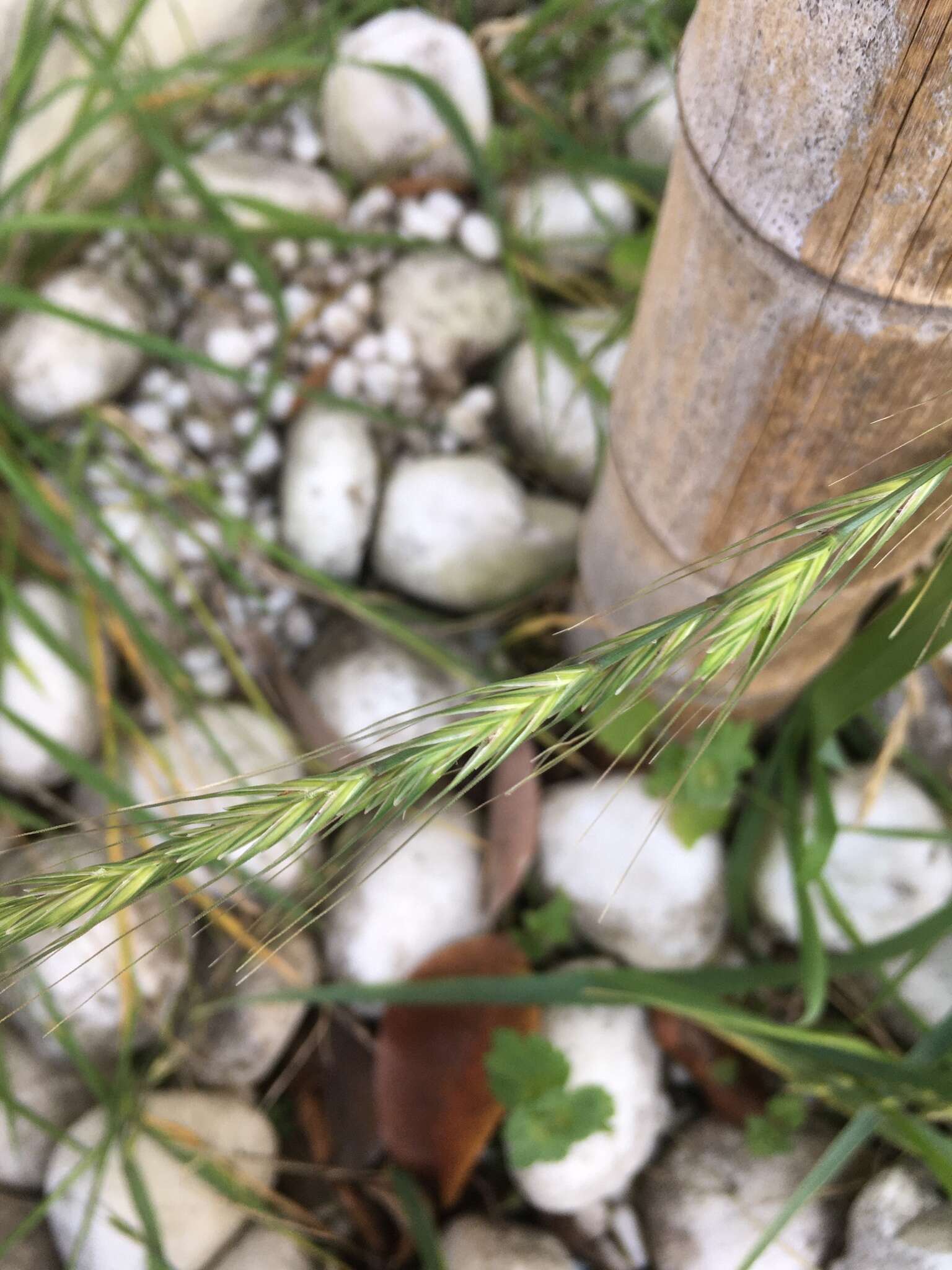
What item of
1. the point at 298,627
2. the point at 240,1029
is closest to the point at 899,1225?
the point at 240,1029

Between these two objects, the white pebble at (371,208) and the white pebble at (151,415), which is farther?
the white pebble at (371,208)

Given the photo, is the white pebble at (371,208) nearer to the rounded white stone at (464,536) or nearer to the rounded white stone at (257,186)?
the rounded white stone at (257,186)

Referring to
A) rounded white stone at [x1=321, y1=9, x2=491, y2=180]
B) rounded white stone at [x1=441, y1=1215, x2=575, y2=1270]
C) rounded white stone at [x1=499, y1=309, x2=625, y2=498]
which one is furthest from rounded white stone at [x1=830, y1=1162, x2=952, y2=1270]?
rounded white stone at [x1=321, y1=9, x2=491, y2=180]

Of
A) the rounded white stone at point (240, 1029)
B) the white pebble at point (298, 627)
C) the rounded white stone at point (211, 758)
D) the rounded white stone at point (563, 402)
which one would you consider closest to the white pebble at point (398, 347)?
the rounded white stone at point (563, 402)

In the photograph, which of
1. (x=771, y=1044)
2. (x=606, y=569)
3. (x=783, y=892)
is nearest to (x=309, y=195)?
(x=606, y=569)

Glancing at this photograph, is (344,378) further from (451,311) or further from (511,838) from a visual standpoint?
(511,838)

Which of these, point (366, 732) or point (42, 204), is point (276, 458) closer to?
point (42, 204)
